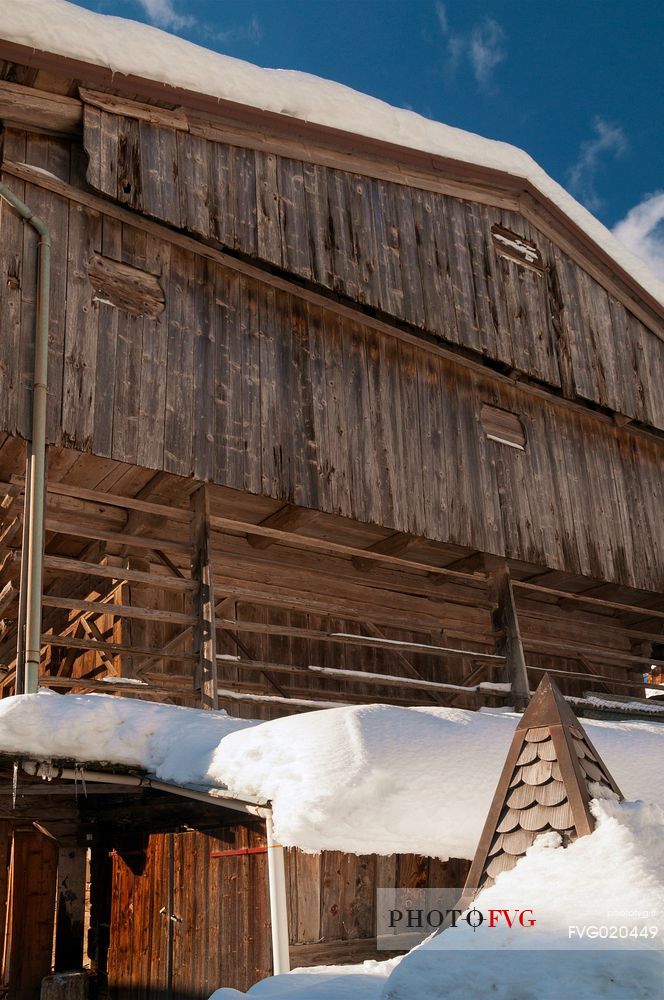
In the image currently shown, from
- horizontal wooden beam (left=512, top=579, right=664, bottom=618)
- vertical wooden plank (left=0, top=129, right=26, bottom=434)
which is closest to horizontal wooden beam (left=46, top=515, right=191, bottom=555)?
vertical wooden plank (left=0, top=129, right=26, bottom=434)

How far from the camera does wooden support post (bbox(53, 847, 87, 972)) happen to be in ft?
29.0

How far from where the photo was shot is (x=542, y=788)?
3779mm

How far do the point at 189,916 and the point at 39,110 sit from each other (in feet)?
25.7

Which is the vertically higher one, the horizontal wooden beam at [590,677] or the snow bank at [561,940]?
the horizontal wooden beam at [590,677]

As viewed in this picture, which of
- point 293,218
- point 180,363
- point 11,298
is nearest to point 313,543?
point 180,363

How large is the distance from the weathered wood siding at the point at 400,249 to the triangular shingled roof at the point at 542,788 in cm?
772

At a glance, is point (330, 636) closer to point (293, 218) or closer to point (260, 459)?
point (260, 459)

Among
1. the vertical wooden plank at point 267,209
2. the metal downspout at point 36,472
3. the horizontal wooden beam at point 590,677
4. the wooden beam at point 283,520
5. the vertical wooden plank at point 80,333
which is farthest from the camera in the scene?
the horizontal wooden beam at point 590,677

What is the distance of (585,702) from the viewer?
12.9m

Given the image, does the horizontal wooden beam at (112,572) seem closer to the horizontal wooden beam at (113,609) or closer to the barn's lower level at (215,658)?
the barn's lower level at (215,658)

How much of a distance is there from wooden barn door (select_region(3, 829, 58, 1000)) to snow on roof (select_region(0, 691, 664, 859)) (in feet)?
23.6

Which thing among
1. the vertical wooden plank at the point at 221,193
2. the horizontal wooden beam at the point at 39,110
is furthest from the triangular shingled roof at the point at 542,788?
the horizontal wooden beam at the point at 39,110

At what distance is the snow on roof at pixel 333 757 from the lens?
524cm

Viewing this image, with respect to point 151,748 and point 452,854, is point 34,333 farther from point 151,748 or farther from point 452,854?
point 452,854
